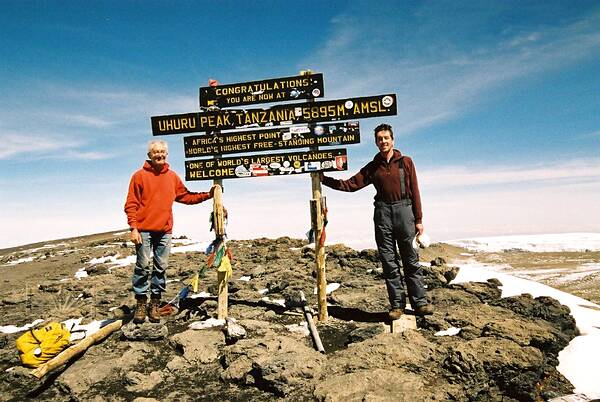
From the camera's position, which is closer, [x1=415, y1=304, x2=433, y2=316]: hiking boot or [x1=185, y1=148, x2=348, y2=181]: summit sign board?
[x1=415, y1=304, x2=433, y2=316]: hiking boot

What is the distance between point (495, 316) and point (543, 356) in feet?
5.23

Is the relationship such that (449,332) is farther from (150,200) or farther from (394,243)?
(150,200)

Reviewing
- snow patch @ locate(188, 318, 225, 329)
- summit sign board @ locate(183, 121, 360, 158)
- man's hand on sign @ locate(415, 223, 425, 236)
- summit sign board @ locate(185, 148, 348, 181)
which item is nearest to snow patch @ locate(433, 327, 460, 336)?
man's hand on sign @ locate(415, 223, 425, 236)

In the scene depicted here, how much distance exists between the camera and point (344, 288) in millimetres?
8305

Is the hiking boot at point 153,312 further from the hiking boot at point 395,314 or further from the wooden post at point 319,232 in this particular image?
the hiking boot at point 395,314

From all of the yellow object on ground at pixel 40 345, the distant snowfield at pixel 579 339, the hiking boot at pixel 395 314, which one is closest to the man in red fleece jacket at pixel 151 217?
the yellow object on ground at pixel 40 345

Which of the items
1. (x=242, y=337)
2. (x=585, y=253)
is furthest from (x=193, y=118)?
(x=585, y=253)

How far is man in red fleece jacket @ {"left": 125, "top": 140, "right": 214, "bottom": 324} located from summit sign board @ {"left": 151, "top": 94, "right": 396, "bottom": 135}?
27.1 inches

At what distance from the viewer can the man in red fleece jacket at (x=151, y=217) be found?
5.83 m

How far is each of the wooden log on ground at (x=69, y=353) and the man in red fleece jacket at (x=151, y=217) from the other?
48cm

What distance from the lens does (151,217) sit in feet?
19.4

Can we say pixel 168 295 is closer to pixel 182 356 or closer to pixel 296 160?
pixel 182 356

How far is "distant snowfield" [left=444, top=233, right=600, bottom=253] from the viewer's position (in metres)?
21.4

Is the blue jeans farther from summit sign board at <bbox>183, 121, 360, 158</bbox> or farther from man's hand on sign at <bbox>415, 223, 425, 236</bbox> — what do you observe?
man's hand on sign at <bbox>415, 223, 425, 236</bbox>
